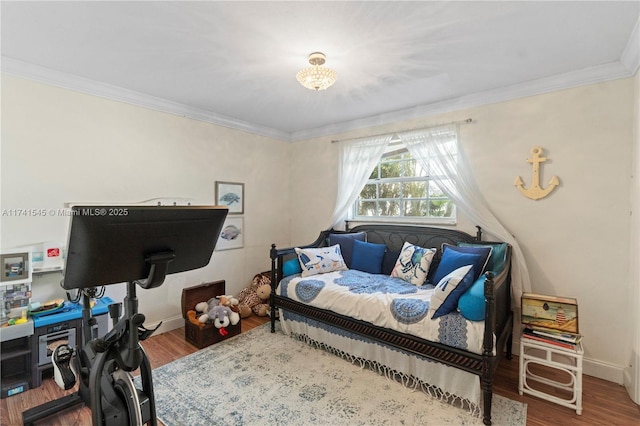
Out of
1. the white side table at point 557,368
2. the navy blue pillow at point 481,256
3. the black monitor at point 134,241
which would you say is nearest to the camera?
the black monitor at point 134,241

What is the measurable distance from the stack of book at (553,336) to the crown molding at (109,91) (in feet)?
12.2

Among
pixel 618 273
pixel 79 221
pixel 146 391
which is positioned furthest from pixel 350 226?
pixel 79 221

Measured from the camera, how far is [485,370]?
73.6 inches

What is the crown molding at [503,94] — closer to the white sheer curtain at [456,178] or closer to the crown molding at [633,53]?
the crown molding at [633,53]

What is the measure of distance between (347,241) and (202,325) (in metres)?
1.81

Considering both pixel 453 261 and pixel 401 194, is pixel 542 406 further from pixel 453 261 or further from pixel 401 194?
pixel 401 194

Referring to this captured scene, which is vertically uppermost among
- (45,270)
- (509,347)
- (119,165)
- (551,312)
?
(119,165)

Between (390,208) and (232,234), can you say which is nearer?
(390,208)

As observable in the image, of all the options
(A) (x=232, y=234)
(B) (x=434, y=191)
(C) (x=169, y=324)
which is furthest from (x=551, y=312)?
(C) (x=169, y=324)

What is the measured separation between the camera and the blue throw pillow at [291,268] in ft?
10.3

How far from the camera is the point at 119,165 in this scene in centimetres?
289

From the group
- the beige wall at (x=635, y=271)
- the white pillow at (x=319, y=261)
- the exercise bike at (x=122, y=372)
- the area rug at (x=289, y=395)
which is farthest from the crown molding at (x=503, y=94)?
the exercise bike at (x=122, y=372)

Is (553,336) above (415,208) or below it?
below

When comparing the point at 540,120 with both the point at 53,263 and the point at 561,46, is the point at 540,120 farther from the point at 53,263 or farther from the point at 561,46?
the point at 53,263
